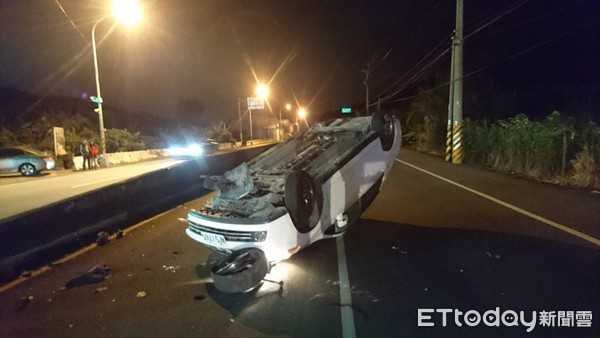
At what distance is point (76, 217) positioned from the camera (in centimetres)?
805

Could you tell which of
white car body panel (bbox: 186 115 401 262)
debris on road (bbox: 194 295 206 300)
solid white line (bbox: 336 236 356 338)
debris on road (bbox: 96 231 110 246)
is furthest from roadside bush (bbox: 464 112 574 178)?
debris on road (bbox: 96 231 110 246)

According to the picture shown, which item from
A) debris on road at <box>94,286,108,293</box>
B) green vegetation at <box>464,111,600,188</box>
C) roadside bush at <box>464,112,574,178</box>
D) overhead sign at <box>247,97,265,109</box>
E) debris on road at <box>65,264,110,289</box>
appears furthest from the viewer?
overhead sign at <box>247,97,265,109</box>

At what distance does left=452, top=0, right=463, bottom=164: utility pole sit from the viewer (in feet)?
68.9

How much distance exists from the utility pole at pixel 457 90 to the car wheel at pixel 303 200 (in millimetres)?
17428

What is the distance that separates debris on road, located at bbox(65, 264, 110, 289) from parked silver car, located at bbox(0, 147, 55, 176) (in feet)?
61.7

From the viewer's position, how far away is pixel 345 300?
4.54 meters

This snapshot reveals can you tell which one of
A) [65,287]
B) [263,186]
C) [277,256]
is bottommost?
[65,287]

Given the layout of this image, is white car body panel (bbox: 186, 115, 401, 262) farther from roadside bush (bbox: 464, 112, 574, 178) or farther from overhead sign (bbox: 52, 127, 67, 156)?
overhead sign (bbox: 52, 127, 67, 156)

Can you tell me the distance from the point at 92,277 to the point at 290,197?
312cm

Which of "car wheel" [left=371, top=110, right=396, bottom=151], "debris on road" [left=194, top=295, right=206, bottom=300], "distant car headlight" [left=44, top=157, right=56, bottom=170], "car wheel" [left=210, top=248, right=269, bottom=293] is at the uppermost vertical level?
"car wheel" [left=371, top=110, right=396, bottom=151]

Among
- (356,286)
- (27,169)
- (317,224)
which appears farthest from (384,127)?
(27,169)

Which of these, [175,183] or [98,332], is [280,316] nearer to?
[98,332]

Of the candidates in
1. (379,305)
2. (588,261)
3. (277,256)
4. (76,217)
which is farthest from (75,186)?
(588,261)

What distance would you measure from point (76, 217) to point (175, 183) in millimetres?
5194
